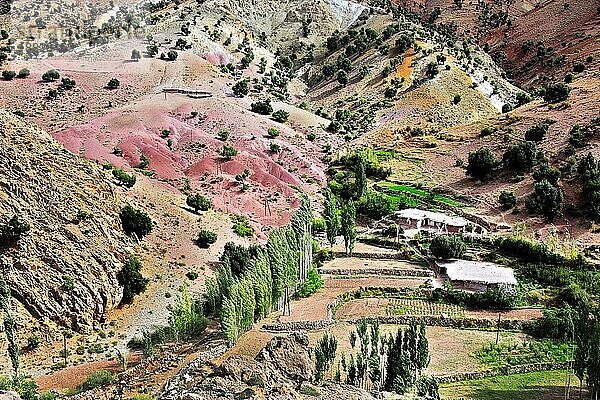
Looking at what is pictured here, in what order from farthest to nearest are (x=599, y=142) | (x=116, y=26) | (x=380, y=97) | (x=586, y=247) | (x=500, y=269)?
(x=116, y=26) < (x=380, y=97) < (x=599, y=142) < (x=586, y=247) < (x=500, y=269)

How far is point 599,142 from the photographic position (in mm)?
67062

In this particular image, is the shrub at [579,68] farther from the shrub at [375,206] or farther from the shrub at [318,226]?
the shrub at [318,226]

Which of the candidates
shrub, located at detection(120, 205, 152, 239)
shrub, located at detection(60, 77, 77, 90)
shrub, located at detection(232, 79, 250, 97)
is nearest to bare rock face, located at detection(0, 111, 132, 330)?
shrub, located at detection(120, 205, 152, 239)

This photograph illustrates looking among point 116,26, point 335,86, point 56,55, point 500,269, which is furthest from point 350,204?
point 116,26

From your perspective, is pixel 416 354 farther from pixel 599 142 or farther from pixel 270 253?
pixel 599 142

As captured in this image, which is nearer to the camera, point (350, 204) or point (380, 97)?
point (350, 204)

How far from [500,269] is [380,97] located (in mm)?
62831

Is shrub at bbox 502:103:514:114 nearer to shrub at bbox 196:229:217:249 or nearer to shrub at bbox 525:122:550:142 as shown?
shrub at bbox 525:122:550:142

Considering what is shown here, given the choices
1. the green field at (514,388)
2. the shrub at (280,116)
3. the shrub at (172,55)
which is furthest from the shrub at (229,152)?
the green field at (514,388)

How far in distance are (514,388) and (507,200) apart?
34803 millimetres

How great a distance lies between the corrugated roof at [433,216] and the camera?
60719 mm

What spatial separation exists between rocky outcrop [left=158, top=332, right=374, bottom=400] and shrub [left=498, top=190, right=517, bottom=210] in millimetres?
40998

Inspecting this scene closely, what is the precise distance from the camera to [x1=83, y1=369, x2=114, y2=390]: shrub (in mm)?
33875

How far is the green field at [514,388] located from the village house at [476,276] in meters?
10.9
